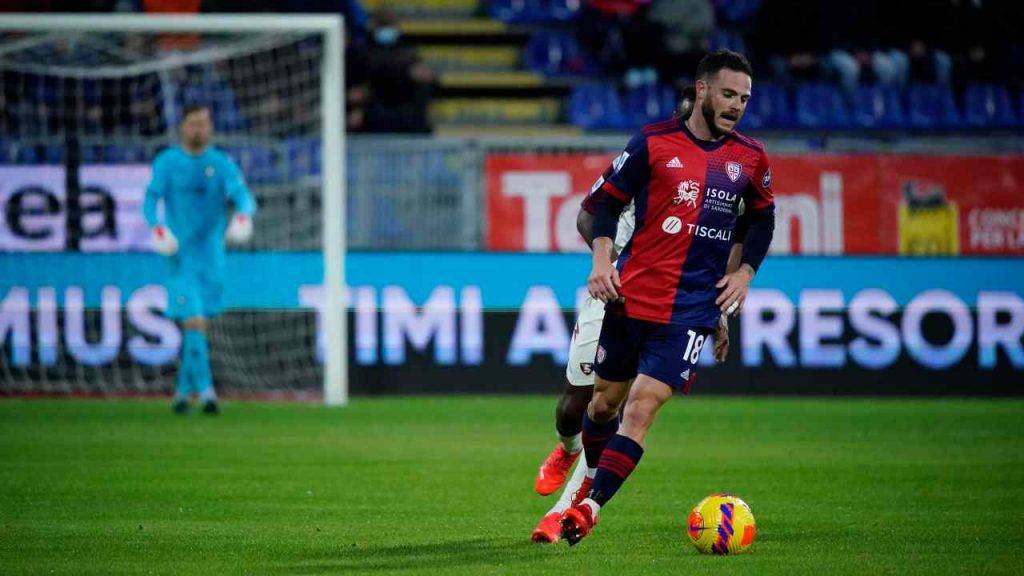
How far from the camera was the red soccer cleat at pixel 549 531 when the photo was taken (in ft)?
22.3

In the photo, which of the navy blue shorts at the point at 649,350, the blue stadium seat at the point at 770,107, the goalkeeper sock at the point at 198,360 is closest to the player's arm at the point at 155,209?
the goalkeeper sock at the point at 198,360

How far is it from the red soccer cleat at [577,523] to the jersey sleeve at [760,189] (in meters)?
1.49

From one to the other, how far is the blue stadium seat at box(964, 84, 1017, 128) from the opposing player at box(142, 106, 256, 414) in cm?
991

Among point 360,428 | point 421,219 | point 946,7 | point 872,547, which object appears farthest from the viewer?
point 946,7

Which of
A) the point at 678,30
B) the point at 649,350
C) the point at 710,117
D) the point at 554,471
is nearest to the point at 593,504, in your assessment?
the point at 649,350

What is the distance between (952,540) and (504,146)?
33.3 feet

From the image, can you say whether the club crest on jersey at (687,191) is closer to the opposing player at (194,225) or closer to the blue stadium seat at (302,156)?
the opposing player at (194,225)

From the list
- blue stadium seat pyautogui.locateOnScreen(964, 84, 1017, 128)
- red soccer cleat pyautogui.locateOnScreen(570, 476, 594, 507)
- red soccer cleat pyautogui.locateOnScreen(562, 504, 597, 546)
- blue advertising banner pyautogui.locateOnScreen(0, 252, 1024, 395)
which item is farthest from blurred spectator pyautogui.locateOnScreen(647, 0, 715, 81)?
red soccer cleat pyautogui.locateOnScreen(562, 504, 597, 546)

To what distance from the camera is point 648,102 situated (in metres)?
19.8

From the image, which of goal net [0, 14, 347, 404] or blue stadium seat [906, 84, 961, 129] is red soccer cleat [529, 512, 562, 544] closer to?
goal net [0, 14, 347, 404]

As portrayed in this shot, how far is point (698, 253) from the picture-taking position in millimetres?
6938

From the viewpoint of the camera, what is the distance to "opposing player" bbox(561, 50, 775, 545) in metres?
6.78

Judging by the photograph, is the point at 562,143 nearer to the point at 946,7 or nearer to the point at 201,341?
the point at 201,341

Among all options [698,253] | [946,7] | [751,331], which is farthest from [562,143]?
[698,253]
